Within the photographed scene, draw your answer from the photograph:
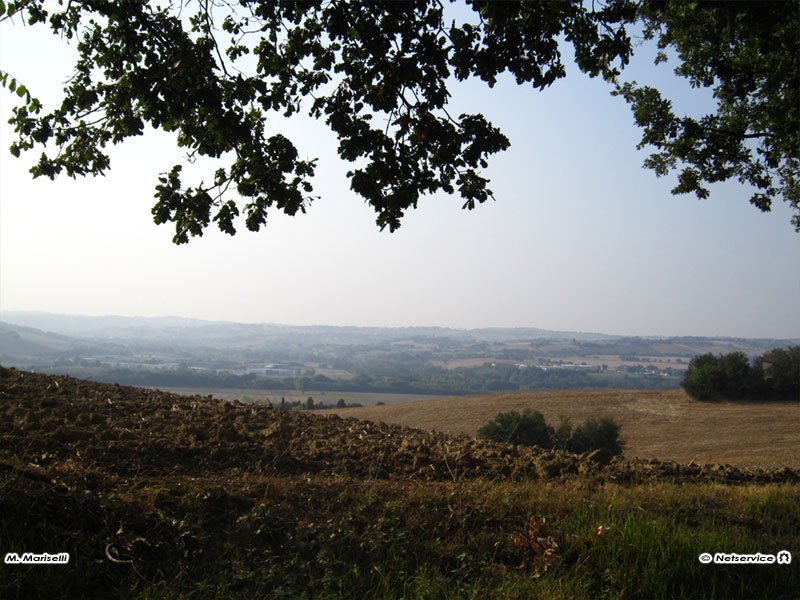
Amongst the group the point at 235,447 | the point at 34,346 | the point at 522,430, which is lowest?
the point at 522,430

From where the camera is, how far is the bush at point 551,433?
16125 mm

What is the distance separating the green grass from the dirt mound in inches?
28.1

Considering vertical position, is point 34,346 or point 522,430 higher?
point 34,346

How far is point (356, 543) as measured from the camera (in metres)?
3.66

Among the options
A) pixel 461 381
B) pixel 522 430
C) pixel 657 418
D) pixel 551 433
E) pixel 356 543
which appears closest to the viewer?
pixel 356 543

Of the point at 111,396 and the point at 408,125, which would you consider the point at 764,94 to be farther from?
the point at 111,396

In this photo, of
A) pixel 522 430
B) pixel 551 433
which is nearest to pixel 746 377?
pixel 551 433

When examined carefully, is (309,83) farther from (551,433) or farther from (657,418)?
(657,418)

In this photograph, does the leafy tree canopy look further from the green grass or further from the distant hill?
the distant hill

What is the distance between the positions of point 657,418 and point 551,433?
12826 mm

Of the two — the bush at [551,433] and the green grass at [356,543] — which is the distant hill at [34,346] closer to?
the bush at [551,433]

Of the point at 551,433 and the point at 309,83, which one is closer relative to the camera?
the point at 309,83

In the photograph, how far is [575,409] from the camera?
1104 inches

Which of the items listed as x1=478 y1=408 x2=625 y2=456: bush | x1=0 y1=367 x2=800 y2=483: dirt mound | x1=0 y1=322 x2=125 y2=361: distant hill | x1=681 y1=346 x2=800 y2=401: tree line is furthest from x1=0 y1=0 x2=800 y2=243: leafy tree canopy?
x1=0 y1=322 x2=125 y2=361: distant hill
